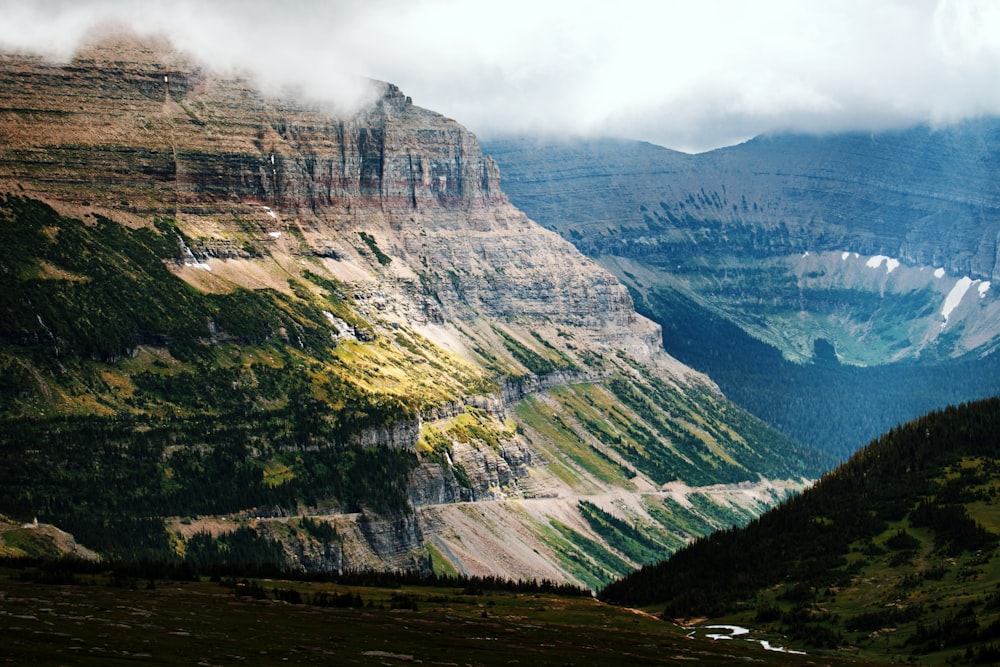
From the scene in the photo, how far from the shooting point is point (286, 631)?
12769 centimetres

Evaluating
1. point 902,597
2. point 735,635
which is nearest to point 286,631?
point 735,635

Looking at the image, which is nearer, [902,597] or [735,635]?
[735,635]

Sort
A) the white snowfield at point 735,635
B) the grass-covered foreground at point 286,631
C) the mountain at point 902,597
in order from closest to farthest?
the grass-covered foreground at point 286,631 < the mountain at point 902,597 < the white snowfield at point 735,635

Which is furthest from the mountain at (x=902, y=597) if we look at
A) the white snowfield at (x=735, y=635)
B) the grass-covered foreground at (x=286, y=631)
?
the grass-covered foreground at (x=286, y=631)

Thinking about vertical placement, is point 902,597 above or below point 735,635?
above

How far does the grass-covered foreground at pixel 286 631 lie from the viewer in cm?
11031

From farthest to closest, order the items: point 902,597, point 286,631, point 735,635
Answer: point 902,597
point 735,635
point 286,631

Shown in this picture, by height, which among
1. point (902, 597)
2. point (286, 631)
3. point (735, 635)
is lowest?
point (735, 635)

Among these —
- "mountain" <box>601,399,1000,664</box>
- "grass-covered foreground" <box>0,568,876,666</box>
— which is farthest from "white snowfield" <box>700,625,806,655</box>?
"mountain" <box>601,399,1000,664</box>

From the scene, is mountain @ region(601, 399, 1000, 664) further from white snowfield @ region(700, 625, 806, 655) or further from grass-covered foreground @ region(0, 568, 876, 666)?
grass-covered foreground @ region(0, 568, 876, 666)

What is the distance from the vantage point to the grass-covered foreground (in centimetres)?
11031

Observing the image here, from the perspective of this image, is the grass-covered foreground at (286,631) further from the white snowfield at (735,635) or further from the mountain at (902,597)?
the mountain at (902,597)

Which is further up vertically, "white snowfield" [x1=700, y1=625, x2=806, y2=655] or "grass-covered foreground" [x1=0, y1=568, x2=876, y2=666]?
"grass-covered foreground" [x1=0, y1=568, x2=876, y2=666]

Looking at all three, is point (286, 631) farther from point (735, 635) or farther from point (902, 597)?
point (902, 597)
